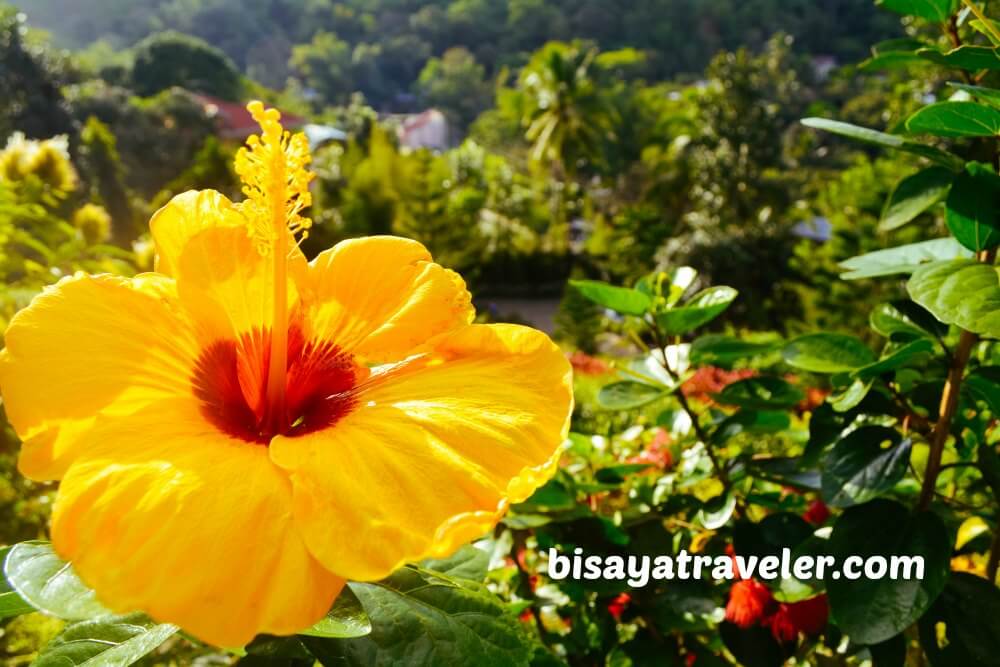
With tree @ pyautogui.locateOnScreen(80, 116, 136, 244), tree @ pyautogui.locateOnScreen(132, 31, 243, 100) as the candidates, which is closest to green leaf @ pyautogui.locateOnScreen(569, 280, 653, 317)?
tree @ pyautogui.locateOnScreen(80, 116, 136, 244)

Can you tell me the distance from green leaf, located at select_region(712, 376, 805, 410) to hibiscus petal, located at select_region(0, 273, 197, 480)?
1.98ft

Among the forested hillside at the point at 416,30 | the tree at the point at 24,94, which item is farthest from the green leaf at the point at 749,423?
the forested hillside at the point at 416,30

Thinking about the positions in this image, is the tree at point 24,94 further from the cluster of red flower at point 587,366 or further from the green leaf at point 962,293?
the green leaf at point 962,293

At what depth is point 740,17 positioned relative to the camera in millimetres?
34219

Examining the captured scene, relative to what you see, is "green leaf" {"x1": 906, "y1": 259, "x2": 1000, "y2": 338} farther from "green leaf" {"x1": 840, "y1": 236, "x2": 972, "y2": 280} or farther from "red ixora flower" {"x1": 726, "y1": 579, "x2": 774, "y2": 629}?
"red ixora flower" {"x1": 726, "y1": 579, "x2": 774, "y2": 629}

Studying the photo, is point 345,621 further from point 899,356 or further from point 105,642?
point 899,356

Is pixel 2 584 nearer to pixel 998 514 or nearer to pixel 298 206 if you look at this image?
pixel 298 206

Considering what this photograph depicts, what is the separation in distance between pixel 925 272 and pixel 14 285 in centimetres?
161

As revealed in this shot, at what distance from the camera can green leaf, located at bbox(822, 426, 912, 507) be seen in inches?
27.3

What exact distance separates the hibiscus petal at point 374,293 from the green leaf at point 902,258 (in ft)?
1.59

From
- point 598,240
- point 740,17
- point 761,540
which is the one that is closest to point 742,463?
point 761,540

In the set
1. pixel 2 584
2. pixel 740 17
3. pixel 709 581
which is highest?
pixel 2 584

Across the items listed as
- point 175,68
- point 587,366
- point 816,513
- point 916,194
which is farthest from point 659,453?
point 175,68

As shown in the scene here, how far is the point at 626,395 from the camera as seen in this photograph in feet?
2.79
